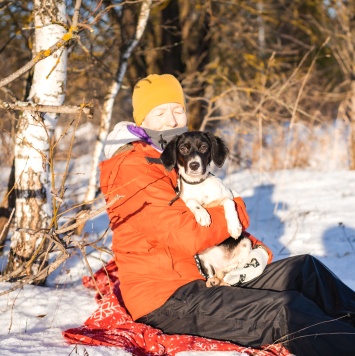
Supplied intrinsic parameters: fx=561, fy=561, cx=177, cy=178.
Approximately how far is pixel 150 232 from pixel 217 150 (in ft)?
2.51

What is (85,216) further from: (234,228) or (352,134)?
(352,134)

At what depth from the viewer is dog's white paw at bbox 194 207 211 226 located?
322cm

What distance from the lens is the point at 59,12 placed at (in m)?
4.12

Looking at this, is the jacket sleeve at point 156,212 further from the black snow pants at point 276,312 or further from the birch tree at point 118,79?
the birch tree at point 118,79

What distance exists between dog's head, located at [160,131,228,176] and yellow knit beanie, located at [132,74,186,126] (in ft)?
1.16

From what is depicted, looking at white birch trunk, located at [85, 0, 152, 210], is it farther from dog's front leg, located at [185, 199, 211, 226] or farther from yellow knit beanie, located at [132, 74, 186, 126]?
dog's front leg, located at [185, 199, 211, 226]

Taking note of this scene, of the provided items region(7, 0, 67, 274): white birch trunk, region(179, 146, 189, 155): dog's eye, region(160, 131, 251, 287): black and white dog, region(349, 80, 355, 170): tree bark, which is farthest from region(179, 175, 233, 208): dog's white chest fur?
region(349, 80, 355, 170): tree bark

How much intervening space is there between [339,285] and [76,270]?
8.11ft

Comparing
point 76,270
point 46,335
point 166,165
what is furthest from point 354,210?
point 46,335

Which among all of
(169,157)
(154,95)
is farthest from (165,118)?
(169,157)

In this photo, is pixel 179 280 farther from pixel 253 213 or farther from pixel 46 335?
pixel 253 213

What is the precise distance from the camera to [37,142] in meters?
4.18

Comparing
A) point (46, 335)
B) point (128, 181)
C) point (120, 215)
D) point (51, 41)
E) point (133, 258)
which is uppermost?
point (51, 41)

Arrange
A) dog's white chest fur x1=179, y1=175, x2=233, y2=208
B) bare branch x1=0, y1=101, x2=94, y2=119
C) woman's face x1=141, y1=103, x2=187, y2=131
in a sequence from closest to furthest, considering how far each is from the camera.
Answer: bare branch x1=0, y1=101, x2=94, y2=119
dog's white chest fur x1=179, y1=175, x2=233, y2=208
woman's face x1=141, y1=103, x2=187, y2=131
